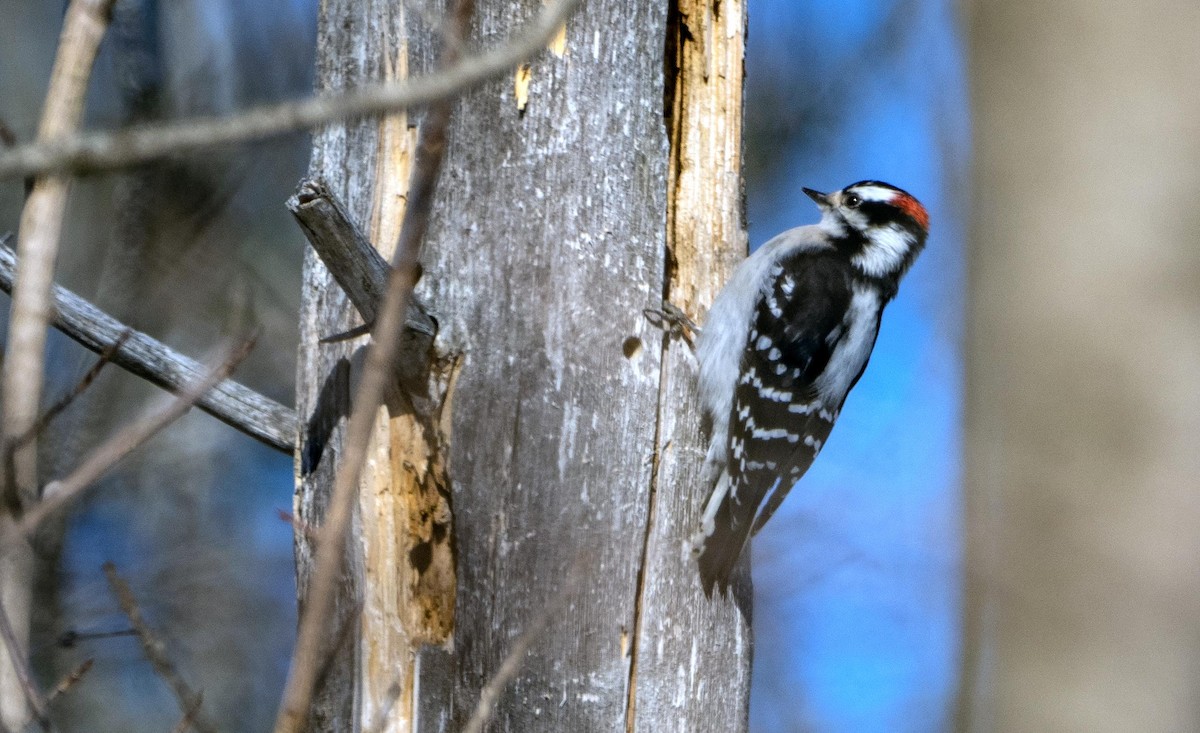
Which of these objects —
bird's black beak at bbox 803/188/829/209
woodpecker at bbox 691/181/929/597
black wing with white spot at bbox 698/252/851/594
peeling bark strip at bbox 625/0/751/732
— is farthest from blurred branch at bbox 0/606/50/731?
bird's black beak at bbox 803/188/829/209

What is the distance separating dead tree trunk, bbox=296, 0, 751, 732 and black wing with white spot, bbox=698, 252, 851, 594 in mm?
566

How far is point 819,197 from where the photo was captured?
4.41 metres

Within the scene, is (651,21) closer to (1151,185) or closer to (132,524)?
(1151,185)

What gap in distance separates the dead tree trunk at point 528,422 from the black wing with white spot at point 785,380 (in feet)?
1.86

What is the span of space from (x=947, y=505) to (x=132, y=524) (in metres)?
3.92

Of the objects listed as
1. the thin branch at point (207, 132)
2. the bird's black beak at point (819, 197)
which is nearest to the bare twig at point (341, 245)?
the thin branch at point (207, 132)

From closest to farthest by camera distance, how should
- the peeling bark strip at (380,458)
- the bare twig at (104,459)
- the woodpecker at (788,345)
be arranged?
1. the bare twig at (104,459)
2. the peeling bark strip at (380,458)
3. the woodpecker at (788,345)

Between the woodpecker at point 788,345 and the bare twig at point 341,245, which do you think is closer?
the bare twig at point 341,245

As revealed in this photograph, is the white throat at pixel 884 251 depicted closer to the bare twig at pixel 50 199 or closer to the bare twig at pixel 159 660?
the bare twig at pixel 159 660

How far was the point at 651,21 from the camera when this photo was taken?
105 inches

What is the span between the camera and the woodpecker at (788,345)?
2879 millimetres

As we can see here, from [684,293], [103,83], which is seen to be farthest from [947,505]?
[103,83]

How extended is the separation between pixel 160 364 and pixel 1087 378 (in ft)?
6.11

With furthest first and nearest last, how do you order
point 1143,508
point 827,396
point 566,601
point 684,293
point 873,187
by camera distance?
point 873,187 < point 827,396 < point 684,293 < point 566,601 < point 1143,508
